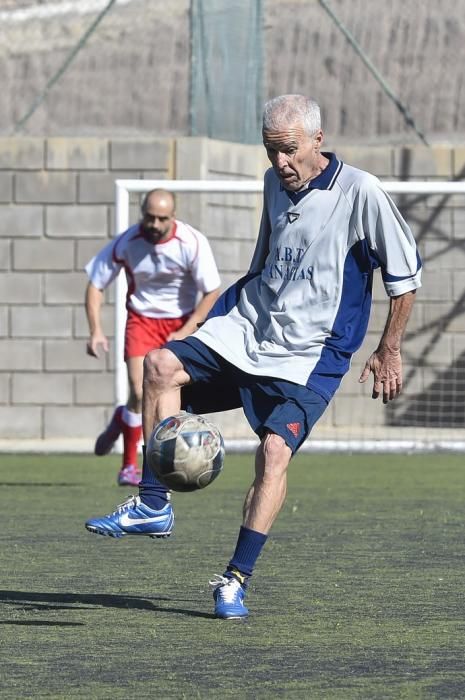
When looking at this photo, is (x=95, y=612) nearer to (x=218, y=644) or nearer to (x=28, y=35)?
(x=218, y=644)

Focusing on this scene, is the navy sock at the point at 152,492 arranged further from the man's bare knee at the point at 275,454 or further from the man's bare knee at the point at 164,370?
the man's bare knee at the point at 275,454

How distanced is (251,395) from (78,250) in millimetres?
9230

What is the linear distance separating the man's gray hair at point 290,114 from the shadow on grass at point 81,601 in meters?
1.69

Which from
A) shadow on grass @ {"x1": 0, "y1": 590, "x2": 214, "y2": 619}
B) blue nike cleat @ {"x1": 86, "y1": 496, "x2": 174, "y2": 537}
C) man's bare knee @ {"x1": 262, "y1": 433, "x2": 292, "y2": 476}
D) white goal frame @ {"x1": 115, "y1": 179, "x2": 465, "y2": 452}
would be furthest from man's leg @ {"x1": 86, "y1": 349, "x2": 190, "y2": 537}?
white goal frame @ {"x1": 115, "y1": 179, "x2": 465, "y2": 452}

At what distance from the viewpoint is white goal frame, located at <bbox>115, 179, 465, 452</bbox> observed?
12.6 m

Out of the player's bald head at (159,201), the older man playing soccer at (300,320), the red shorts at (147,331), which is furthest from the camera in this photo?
the red shorts at (147,331)

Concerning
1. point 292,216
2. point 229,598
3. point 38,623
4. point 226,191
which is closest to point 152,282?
point 226,191

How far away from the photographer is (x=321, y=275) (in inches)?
234

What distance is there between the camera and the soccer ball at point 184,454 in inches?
224

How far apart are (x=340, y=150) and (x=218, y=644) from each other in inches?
412

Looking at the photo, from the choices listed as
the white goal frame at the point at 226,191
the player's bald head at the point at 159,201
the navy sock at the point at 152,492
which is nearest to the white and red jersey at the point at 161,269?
the player's bald head at the point at 159,201

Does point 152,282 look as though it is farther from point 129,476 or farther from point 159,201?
point 129,476

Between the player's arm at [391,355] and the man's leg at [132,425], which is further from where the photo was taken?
the man's leg at [132,425]

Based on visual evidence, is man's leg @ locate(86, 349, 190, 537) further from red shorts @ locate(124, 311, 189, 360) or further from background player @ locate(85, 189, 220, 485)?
red shorts @ locate(124, 311, 189, 360)
